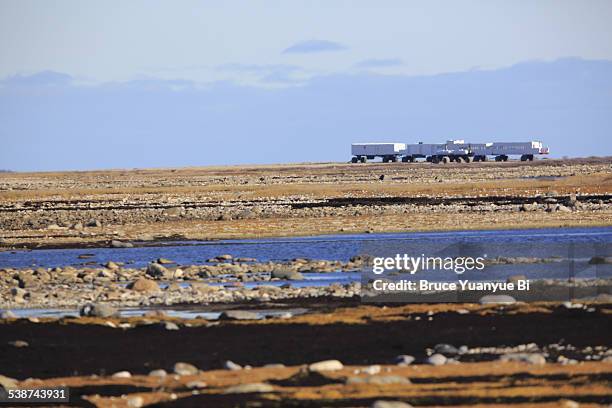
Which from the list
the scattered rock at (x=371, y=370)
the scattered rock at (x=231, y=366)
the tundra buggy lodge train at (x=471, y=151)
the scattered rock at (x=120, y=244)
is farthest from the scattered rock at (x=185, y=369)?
the tundra buggy lodge train at (x=471, y=151)

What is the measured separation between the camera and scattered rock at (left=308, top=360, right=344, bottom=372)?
18691 millimetres

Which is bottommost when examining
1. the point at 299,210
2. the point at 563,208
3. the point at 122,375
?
the point at 122,375

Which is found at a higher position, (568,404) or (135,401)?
(568,404)

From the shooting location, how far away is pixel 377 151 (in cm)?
17812

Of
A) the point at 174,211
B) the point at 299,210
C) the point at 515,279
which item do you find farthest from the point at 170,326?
the point at 174,211

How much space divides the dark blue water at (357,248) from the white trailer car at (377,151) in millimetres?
126879

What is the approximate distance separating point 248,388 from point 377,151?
162 meters

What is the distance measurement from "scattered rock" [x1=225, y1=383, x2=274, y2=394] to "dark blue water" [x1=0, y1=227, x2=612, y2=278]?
Answer: 20520 mm

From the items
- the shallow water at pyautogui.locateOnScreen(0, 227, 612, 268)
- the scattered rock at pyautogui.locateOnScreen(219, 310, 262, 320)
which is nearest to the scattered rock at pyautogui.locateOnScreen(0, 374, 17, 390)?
the scattered rock at pyautogui.locateOnScreen(219, 310, 262, 320)

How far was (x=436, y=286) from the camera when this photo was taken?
101ft

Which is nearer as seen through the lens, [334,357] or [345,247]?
[334,357]

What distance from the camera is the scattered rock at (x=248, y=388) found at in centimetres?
1712

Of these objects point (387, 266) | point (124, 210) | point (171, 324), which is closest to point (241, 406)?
point (171, 324)

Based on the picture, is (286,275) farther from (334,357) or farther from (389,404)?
(389,404)
